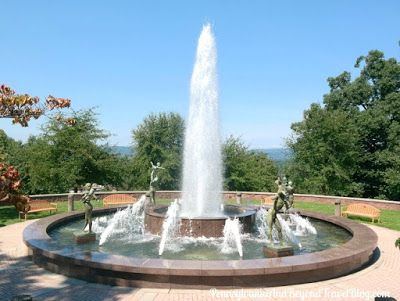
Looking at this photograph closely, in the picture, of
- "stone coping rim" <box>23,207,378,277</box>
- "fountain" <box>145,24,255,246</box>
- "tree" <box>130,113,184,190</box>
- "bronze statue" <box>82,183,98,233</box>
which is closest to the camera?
"stone coping rim" <box>23,207,378,277</box>

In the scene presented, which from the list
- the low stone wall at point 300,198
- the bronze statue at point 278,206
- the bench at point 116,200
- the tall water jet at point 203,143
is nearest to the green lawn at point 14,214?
the low stone wall at point 300,198

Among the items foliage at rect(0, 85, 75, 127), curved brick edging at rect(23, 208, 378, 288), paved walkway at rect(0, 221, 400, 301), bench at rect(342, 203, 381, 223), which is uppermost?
foliage at rect(0, 85, 75, 127)

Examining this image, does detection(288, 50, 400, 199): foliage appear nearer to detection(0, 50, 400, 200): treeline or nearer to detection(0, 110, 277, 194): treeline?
detection(0, 50, 400, 200): treeline

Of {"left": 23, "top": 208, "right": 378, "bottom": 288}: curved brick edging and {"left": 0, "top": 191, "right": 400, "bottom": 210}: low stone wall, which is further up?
{"left": 0, "top": 191, "right": 400, "bottom": 210}: low stone wall

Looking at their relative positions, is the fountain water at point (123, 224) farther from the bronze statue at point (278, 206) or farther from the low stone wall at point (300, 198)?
the low stone wall at point (300, 198)

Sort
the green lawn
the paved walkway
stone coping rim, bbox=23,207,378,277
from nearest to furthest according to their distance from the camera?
the paved walkway, stone coping rim, bbox=23,207,378,277, the green lawn

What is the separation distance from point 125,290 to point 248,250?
4.90 metres

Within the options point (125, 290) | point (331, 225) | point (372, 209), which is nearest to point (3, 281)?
point (125, 290)

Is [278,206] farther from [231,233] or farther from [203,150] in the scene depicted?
[203,150]

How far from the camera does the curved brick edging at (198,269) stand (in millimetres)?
9750

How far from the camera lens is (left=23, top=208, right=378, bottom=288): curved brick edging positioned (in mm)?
9750

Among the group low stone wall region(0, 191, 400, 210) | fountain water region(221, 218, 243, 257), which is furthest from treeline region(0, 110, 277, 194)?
fountain water region(221, 218, 243, 257)

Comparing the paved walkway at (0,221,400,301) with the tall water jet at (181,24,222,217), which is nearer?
the paved walkway at (0,221,400,301)

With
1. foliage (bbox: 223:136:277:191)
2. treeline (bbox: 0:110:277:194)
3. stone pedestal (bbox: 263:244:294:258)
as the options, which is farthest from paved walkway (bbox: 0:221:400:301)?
foliage (bbox: 223:136:277:191)
